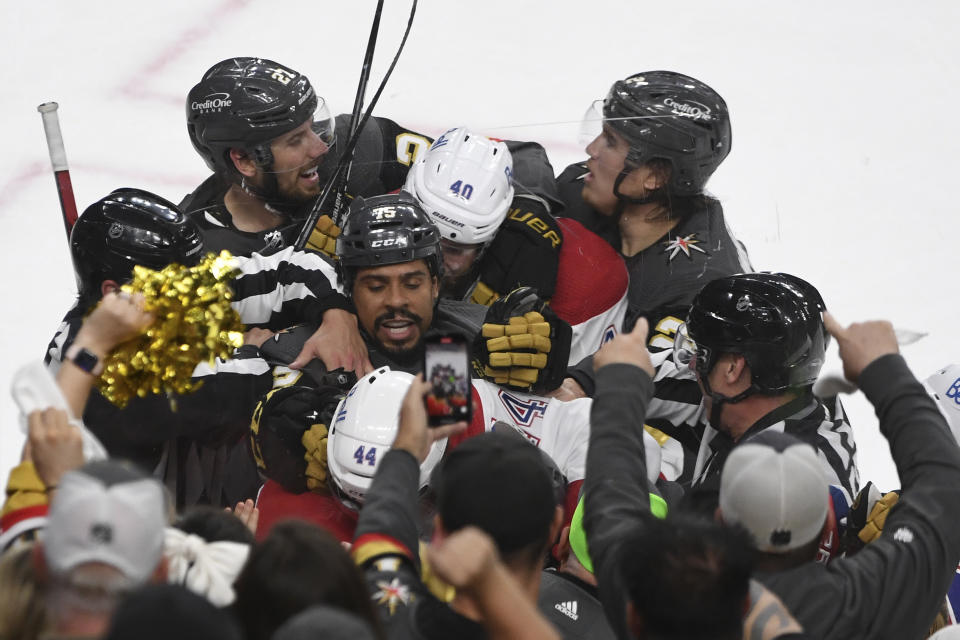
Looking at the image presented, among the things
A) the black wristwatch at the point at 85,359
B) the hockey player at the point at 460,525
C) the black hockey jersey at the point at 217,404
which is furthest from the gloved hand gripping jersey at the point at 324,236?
the hockey player at the point at 460,525

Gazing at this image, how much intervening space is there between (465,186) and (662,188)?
716 millimetres

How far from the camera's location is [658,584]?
184 cm

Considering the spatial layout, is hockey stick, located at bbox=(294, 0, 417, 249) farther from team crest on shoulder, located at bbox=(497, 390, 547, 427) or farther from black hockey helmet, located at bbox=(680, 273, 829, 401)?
black hockey helmet, located at bbox=(680, 273, 829, 401)

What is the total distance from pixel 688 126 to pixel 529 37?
7.61 ft

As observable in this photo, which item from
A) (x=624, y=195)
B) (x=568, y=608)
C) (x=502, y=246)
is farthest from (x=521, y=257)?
(x=568, y=608)

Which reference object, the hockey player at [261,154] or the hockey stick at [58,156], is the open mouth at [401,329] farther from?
the hockey stick at [58,156]

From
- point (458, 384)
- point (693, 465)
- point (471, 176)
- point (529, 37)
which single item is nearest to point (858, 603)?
point (458, 384)

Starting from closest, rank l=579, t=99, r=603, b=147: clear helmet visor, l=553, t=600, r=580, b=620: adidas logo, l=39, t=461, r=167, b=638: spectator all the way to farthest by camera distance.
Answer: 1. l=39, t=461, r=167, b=638: spectator
2. l=553, t=600, r=580, b=620: adidas logo
3. l=579, t=99, r=603, b=147: clear helmet visor

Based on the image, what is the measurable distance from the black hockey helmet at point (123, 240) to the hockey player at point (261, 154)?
2.62 ft

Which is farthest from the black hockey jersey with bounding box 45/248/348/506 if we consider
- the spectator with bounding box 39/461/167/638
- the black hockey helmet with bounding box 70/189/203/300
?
the spectator with bounding box 39/461/167/638

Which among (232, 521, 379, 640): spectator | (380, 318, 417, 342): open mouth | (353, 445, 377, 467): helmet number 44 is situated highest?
(232, 521, 379, 640): spectator

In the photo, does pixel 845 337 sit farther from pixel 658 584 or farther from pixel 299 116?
pixel 299 116

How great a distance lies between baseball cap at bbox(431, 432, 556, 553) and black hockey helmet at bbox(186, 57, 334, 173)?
7.60ft

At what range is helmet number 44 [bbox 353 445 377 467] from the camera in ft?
9.37
